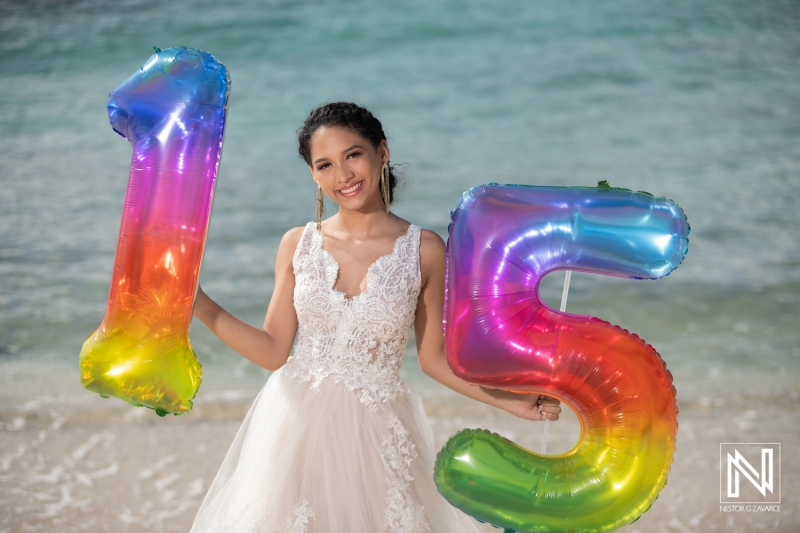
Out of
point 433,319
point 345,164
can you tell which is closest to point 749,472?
point 433,319

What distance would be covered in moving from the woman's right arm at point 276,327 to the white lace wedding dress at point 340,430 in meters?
0.05

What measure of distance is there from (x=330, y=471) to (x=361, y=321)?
432 millimetres

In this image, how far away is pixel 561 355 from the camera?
7.40 feet

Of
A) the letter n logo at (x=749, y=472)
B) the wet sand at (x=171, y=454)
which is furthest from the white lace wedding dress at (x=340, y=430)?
the letter n logo at (x=749, y=472)

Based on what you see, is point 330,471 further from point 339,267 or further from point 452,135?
point 452,135

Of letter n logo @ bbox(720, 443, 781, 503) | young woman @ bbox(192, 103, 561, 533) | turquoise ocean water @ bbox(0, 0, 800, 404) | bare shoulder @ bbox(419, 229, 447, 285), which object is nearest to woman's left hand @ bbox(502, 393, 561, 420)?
young woman @ bbox(192, 103, 561, 533)

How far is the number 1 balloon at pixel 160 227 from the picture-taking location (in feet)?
7.72

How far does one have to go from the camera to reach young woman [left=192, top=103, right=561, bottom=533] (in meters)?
2.43

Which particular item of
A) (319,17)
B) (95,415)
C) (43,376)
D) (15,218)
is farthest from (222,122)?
(319,17)

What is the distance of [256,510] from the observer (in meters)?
2.39

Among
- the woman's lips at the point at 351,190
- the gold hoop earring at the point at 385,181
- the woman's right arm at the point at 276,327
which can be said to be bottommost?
the woman's right arm at the point at 276,327

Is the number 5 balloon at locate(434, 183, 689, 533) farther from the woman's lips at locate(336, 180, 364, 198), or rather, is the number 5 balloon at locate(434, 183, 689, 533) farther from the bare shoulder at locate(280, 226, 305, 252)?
the bare shoulder at locate(280, 226, 305, 252)

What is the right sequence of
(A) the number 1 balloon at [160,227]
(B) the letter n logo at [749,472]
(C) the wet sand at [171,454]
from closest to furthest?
(A) the number 1 balloon at [160,227], (C) the wet sand at [171,454], (B) the letter n logo at [749,472]

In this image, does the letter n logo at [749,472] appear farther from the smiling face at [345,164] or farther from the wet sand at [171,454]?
the smiling face at [345,164]
